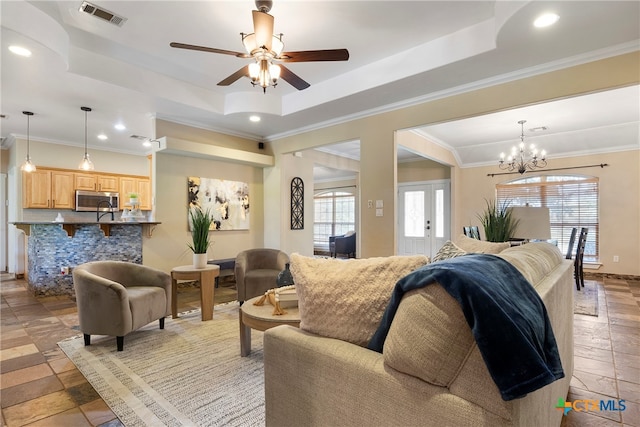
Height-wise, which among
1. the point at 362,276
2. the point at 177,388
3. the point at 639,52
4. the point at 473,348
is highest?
the point at 639,52

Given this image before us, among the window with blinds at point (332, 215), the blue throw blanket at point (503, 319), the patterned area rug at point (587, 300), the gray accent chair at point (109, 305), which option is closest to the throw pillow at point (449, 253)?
the blue throw blanket at point (503, 319)

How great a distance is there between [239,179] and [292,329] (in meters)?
4.68

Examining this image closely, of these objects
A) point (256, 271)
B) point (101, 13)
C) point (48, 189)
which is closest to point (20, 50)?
point (101, 13)

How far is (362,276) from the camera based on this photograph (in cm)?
119

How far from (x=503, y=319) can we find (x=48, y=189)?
7613mm

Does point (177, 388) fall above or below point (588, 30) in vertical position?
below

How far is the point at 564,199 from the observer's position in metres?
6.65

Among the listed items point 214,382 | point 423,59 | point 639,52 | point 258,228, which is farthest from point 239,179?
point 639,52

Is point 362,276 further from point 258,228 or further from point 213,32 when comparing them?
point 258,228

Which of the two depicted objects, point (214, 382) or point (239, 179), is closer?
point (214, 382)

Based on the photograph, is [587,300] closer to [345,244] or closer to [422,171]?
[422,171]

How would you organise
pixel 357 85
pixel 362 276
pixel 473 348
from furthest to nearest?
1. pixel 357 85
2. pixel 362 276
3. pixel 473 348

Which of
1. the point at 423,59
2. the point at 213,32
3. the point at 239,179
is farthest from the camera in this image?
the point at 239,179

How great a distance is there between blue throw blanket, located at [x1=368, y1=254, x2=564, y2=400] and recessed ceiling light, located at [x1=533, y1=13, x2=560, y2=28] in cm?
241
